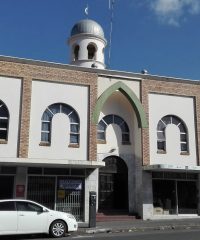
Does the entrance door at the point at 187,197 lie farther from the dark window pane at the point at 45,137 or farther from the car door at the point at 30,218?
the car door at the point at 30,218

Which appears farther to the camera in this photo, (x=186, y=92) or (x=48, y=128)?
(x=186, y=92)

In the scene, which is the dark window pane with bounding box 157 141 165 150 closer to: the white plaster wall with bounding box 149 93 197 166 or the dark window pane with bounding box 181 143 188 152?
the white plaster wall with bounding box 149 93 197 166

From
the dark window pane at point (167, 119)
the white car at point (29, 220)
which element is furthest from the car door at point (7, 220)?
the dark window pane at point (167, 119)

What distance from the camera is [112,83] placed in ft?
76.8

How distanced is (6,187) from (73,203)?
3651mm

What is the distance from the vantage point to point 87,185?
21.8 meters

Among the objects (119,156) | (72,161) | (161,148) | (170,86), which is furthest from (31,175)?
(170,86)

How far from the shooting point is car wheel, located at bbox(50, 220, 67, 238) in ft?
49.5

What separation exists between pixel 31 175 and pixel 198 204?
10270mm

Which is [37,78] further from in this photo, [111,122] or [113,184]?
[113,184]

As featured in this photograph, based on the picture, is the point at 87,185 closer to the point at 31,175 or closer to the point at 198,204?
the point at 31,175

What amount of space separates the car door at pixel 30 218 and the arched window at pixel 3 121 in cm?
632

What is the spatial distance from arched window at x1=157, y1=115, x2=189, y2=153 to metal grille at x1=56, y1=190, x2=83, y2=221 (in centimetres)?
572

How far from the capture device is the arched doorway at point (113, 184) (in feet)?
76.5
